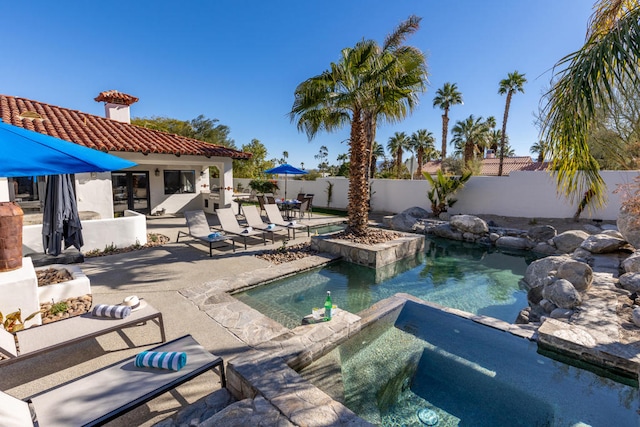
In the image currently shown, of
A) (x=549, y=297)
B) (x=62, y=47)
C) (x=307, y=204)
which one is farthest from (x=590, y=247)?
(x=62, y=47)

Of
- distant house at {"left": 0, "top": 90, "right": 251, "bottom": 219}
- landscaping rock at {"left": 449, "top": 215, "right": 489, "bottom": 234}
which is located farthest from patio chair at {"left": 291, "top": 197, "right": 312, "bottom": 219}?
landscaping rock at {"left": 449, "top": 215, "right": 489, "bottom": 234}

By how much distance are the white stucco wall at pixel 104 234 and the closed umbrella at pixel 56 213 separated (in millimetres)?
2004

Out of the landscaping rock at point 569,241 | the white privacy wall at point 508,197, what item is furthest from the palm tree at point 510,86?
Result: the landscaping rock at point 569,241

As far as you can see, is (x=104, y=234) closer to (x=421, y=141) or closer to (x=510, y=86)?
(x=510, y=86)

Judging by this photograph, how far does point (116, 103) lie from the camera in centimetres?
1587

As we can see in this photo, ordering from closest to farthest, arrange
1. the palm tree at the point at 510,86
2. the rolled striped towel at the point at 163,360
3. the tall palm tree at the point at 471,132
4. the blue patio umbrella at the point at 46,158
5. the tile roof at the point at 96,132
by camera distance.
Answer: the rolled striped towel at the point at 163,360 → the blue patio umbrella at the point at 46,158 → the tile roof at the point at 96,132 → the palm tree at the point at 510,86 → the tall palm tree at the point at 471,132

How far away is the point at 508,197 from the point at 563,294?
39.1ft

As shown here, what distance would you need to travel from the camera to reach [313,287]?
742 cm

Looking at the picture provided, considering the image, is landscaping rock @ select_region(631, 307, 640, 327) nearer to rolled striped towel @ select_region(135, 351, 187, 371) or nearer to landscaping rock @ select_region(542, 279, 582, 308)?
landscaping rock @ select_region(542, 279, 582, 308)

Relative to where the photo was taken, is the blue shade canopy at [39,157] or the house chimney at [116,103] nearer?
the blue shade canopy at [39,157]

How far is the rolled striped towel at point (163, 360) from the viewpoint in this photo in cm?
308

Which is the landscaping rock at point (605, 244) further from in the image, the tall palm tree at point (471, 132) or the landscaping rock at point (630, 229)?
the tall palm tree at point (471, 132)

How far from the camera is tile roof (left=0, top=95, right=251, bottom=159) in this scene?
1155 cm

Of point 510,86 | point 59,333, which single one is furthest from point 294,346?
point 510,86
